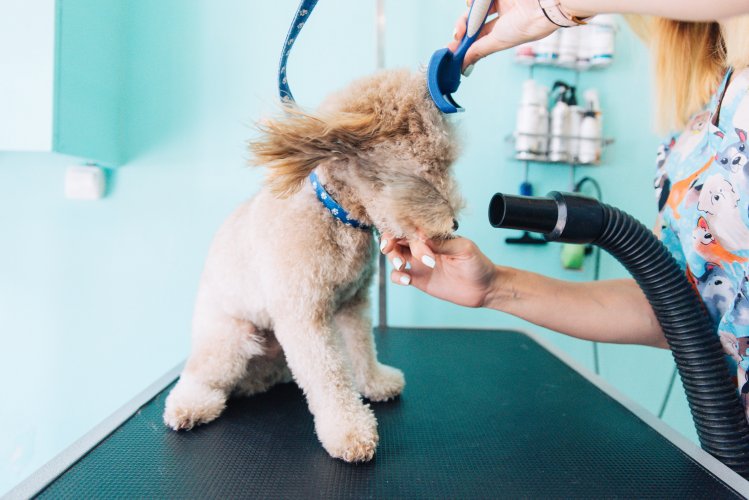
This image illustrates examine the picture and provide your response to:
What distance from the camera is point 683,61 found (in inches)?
36.4

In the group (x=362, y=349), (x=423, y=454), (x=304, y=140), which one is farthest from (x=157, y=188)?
(x=423, y=454)

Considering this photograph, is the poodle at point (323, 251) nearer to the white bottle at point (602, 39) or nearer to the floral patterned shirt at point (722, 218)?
the floral patterned shirt at point (722, 218)

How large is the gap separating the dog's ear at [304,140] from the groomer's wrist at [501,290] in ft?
1.39

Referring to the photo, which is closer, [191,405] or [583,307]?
[191,405]

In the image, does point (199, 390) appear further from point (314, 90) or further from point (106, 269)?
point (314, 90)

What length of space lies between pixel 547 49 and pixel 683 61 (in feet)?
1.96

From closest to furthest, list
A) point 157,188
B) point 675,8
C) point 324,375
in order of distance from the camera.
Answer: point 675,8, point 324,375, point 157,188

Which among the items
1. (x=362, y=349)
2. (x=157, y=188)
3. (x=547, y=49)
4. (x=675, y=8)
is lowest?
(x=362, y=349)

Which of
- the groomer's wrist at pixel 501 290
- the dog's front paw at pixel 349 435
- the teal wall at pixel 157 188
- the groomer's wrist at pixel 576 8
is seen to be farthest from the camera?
the teal wall at pixel 157 188

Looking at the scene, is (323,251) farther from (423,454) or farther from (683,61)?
(683,61)

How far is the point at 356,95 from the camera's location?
2.01 feet

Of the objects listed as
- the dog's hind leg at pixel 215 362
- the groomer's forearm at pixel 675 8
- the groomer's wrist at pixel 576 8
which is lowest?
the dog's hind leg at pixel 215 362

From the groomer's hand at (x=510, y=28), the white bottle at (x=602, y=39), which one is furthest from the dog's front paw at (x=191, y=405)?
the white bottle at (x=602, y=39)

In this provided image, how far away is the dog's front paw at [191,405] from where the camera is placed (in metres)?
0.73
